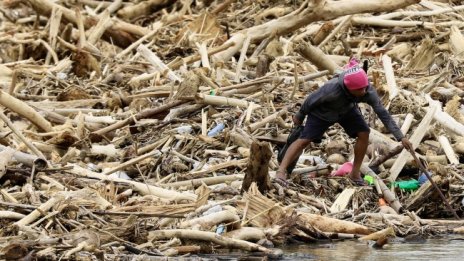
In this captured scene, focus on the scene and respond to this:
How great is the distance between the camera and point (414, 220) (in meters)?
10.7

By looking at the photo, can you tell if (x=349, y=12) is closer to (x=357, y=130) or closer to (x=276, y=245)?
(x=357, y=130)

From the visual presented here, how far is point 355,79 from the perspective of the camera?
424 inches

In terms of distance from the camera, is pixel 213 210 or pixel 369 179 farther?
pixel 369 179

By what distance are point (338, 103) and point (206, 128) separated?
8.23 ft

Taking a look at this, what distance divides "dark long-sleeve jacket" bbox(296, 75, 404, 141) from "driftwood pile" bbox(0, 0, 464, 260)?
75 cm

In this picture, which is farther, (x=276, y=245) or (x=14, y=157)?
(x=14, y=157)

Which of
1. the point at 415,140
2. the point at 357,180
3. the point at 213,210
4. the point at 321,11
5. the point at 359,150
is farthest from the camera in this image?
the point at 321,11

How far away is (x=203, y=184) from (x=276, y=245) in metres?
1.14

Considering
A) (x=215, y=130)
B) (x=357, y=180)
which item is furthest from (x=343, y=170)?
(x=215, y=130)

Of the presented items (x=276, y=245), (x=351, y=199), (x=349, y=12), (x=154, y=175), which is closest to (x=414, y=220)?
(x=351, y=199)

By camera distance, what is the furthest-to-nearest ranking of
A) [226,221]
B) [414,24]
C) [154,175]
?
[414,24] < [154,175] < [226,221]

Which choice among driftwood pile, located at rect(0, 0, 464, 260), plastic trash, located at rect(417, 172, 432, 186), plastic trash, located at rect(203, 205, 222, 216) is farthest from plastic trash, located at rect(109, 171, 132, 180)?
plastic trash, located at rect(417, 172, 432, 186)

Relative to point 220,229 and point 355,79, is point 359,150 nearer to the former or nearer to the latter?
point 355,79

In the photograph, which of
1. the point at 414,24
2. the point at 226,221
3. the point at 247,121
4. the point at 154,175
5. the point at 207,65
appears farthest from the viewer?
the point at 414,24
